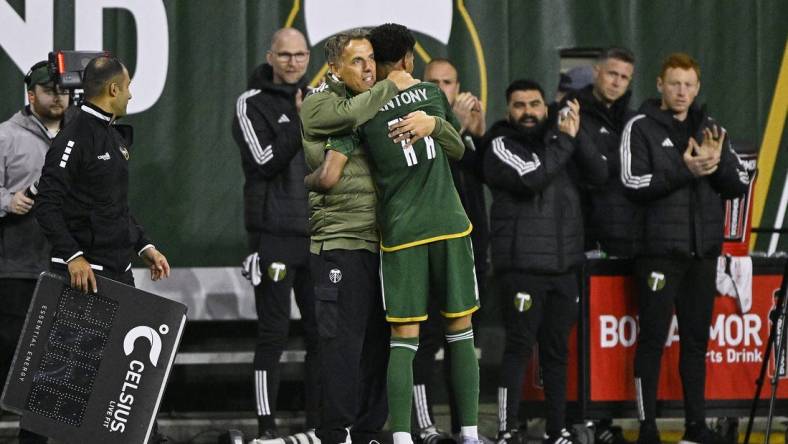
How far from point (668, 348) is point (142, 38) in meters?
3.65

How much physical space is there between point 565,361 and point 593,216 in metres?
1.11

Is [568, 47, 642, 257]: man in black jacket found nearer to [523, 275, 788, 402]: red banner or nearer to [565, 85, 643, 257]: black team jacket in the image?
[565, 85, 643, 257]: black team jacket

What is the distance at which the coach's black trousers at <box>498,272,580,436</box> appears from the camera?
7.68 meters

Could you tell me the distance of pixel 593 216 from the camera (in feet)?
27.8

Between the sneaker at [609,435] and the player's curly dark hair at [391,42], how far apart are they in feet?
10.3

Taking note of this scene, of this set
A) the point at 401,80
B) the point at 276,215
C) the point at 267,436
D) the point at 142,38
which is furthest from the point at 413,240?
the point at 142,38

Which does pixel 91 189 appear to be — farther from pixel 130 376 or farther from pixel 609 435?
pixel 609 435

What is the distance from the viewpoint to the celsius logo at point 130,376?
6203mm

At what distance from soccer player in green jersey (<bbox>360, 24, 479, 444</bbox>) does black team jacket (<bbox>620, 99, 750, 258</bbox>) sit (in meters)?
2.19

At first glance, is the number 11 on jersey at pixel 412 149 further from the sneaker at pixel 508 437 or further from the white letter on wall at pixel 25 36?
the white letter on wall at pixel 25 36

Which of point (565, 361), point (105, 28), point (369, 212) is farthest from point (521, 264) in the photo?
point (105, 28)

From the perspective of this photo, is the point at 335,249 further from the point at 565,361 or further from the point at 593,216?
the point at 593,216

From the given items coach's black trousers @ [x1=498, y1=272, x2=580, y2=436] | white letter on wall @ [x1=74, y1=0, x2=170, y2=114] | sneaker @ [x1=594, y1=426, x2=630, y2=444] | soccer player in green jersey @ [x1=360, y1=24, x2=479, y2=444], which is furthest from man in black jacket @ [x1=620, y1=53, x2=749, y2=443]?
white letter on wall @ [x1=74, y1=0, x2=170, y2=114]

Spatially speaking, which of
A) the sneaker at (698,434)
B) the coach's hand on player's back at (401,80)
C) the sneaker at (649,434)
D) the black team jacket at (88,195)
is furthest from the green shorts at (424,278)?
the sneaker at (698,434)
